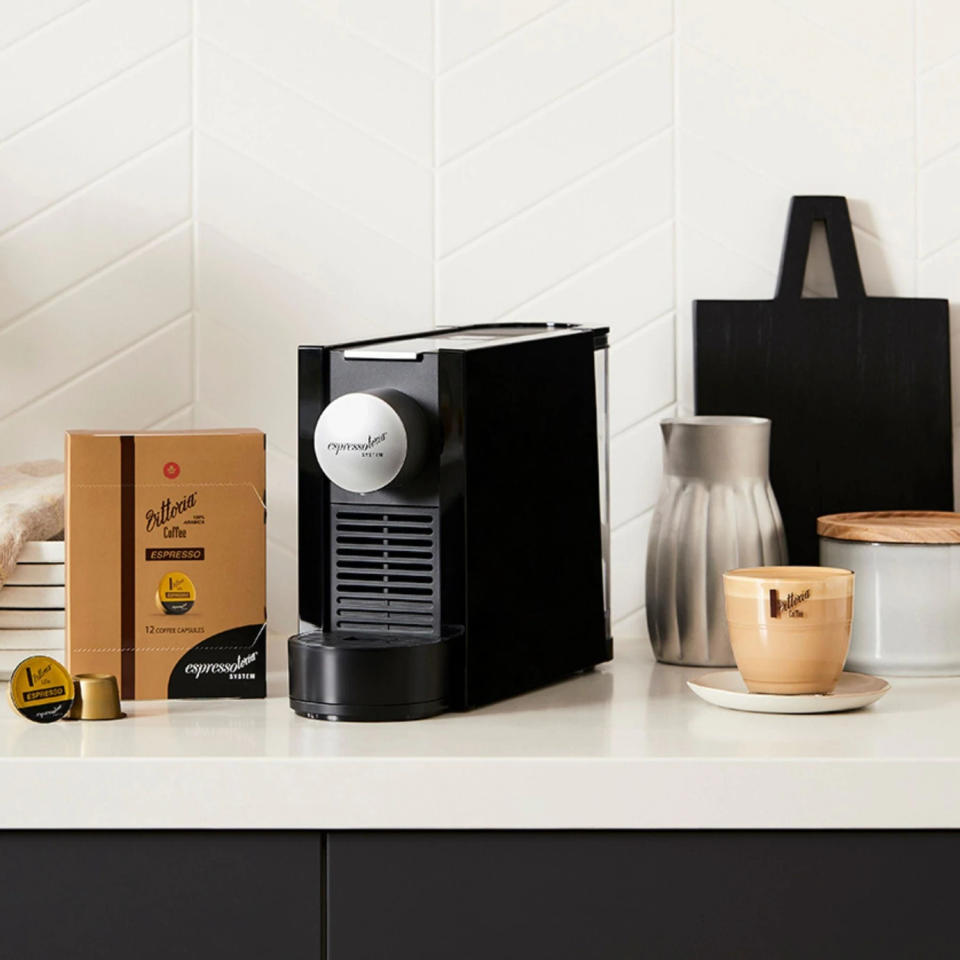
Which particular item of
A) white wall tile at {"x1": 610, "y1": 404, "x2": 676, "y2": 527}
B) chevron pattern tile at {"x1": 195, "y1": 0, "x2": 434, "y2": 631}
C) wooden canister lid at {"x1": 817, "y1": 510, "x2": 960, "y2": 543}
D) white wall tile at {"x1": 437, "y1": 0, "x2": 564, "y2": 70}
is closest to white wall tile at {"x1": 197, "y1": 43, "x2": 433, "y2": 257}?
chevron pattern tile at {"x1": 195, "y1": 0, "x2": 434, "y2": 631}

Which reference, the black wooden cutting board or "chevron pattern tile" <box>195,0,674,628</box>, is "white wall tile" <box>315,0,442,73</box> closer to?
"chevron pattern tile" <box>195,0,674,628</box>

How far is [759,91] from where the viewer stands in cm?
136

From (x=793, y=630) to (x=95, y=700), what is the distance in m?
0.51

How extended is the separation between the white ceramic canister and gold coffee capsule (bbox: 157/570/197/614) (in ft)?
1.82

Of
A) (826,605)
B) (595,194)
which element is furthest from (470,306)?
(826,605)

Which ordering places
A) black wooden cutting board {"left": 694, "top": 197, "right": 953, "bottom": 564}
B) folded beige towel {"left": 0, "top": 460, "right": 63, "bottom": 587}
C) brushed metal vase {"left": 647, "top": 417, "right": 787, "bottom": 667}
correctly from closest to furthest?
folded beige towel {"left": 0, "top": 460, "right": 63, "bottom": 587}, brushed metal vase {"left": 647, "top": 417, "right": 787, "bottom": 667}, black wooden cutting board {"left": 694, "top": 197, "right": 953, "bottom": 564}

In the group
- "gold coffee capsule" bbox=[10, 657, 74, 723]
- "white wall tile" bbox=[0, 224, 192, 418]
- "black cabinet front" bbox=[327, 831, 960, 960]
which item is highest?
"white wall tile" bbox=[0, 224, 192, 418]

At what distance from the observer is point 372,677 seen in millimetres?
964

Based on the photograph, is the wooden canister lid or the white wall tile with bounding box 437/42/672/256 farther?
the white wall tile with bounding box 437/42/672/256

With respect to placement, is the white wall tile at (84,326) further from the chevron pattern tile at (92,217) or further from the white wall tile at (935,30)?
the white wall tile at (935,30)

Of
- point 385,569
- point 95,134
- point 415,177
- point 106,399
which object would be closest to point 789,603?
point 385,569

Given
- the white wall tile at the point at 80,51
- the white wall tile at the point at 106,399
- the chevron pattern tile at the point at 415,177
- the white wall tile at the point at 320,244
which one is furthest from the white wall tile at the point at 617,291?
the white wall tile at the point at 80,51

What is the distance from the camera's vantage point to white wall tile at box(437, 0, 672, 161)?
1.35 m

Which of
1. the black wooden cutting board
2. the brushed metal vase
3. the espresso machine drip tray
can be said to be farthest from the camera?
the black wooden cutting board
